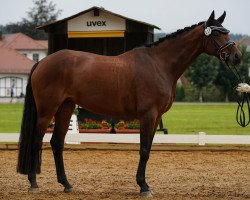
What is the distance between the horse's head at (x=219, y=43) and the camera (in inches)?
323

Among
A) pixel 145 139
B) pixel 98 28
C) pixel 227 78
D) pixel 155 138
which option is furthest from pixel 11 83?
pixel 145 139

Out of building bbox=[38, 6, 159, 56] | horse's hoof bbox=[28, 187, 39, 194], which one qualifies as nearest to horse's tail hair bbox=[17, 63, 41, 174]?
horse's hoof bbox=[28, 187, 39, 194]

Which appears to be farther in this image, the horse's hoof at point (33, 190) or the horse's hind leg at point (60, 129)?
the horse's hind leg at point (60, 129)

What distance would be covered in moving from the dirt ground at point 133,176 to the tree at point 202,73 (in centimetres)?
4698

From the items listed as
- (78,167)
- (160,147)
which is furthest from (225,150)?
(78,167)

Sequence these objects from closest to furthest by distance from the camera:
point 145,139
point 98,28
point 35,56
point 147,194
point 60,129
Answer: point 147,194, point 145,139, point 60,129, point 98,28, point 35,56

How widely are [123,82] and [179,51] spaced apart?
0.84 meters

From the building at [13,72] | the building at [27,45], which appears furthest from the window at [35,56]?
the building at [13,72]

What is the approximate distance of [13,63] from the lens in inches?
2601

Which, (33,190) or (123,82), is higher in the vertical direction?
(123,82)

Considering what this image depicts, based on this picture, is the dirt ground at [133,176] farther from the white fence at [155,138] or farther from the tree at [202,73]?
the tree at [202,73]

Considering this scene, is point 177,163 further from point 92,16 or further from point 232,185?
point 92,16

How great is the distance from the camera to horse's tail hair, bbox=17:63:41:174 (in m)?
8.58

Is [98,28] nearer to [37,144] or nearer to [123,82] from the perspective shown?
[37,144]
